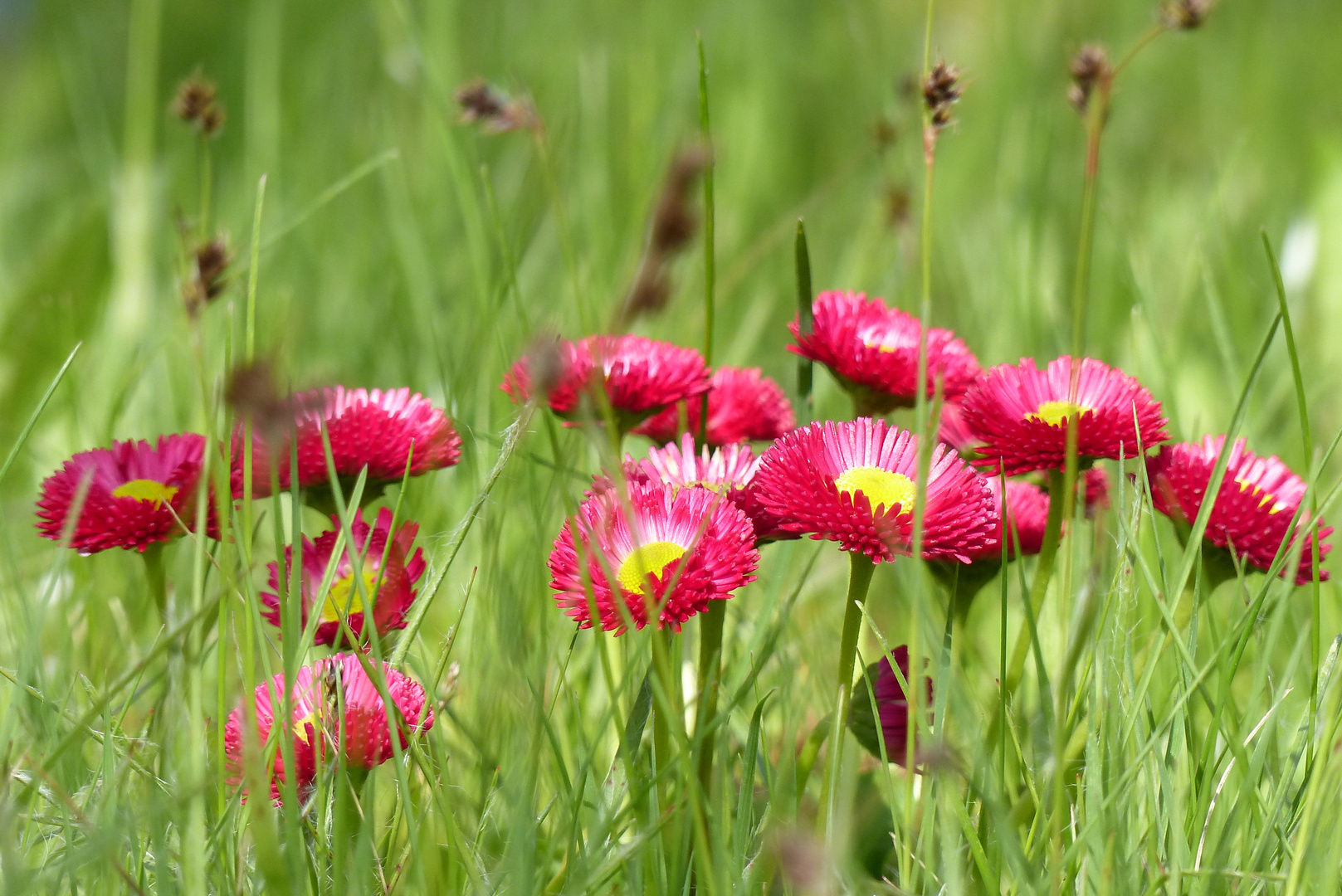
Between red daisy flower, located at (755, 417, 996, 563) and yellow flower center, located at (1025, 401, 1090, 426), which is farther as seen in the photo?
yellow flower center, located at (1025, 401, 1090, 426)

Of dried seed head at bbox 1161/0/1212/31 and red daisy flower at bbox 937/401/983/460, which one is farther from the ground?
dried seed head at bbox 1161/0/1212/31

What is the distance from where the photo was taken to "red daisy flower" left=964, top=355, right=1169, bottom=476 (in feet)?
2.14

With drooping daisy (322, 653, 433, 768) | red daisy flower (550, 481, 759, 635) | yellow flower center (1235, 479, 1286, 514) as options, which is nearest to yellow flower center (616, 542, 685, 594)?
red daisy flower (550, 481, 759, 635)

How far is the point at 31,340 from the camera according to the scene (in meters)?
1.35

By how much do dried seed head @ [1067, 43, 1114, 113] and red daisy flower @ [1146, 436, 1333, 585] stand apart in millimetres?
251

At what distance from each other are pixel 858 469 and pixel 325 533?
34 cm

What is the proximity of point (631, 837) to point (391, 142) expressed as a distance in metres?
1.47

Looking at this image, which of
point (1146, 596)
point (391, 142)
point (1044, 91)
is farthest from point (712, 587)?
point (1044, 91)

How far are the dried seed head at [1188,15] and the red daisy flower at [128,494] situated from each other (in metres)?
0.74

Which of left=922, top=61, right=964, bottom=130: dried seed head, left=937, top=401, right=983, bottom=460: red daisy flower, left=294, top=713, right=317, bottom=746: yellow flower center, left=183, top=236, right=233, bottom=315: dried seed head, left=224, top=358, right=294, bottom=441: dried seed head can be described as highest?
left=922, top=61, right=964, bottom=130: dried seed head

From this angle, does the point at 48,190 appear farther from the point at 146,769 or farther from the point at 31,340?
the point at 146,769

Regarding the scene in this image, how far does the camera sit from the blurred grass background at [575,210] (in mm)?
1040

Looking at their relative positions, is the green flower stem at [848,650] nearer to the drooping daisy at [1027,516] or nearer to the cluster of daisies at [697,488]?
the cluster of daisies at [697,488]

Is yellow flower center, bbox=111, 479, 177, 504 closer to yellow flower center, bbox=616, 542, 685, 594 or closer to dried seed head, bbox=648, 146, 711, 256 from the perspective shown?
yellow flower center, bbox=616, 542, 685, 594
